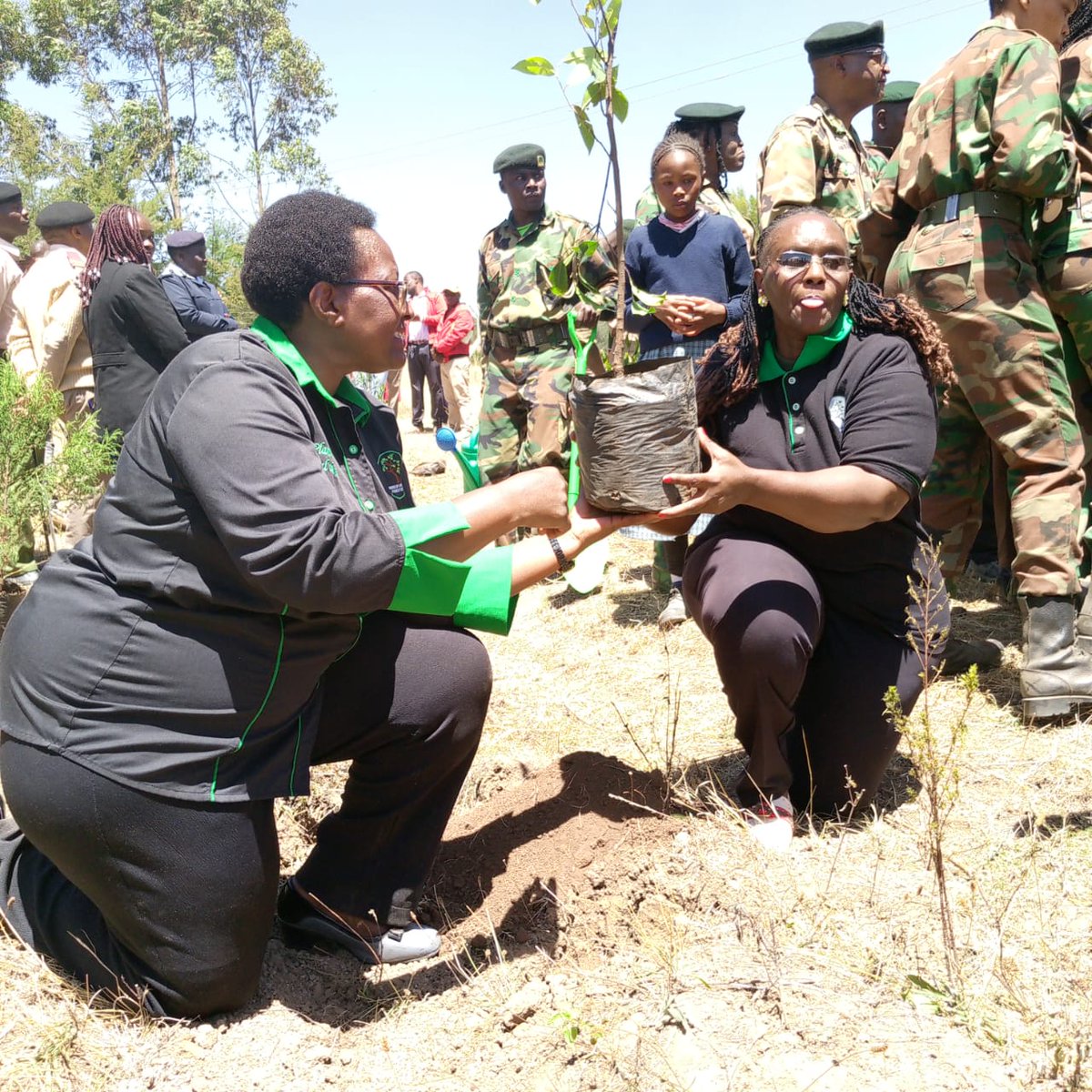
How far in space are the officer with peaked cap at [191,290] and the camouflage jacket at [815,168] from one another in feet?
10.8

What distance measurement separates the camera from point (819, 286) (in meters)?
2.63

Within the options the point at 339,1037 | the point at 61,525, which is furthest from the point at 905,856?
the point at 61,525

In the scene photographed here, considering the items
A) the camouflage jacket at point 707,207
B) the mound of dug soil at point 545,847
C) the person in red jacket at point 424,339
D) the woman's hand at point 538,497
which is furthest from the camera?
the person in red jacket at point 424,339

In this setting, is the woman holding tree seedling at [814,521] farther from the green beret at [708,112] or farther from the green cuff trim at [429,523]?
the green beret at [708,112]

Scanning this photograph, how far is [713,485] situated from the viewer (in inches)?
96.0

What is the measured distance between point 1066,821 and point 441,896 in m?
1.66

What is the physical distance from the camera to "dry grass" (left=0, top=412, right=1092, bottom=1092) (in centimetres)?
174

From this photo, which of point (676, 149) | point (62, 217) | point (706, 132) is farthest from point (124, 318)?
point (706, 132)

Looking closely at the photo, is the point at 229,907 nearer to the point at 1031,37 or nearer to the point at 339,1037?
the point at 339,1037

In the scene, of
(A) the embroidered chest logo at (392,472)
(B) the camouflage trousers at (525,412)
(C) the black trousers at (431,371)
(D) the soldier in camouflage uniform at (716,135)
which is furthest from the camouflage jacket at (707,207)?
(C) the black trousers at (431,371)

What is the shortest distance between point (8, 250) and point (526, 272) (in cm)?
316

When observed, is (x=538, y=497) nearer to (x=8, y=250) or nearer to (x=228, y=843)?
(x=228, y=843)

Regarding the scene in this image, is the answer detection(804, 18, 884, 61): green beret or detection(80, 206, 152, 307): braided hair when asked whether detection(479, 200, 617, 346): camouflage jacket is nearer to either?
detection(804, 18, 884, 61): green beret

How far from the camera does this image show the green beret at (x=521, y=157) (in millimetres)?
5613
